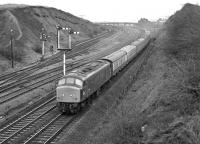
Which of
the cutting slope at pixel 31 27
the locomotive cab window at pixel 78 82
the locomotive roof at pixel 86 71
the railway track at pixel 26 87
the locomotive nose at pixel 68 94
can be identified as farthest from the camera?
the cutting slope at pixel 31 27

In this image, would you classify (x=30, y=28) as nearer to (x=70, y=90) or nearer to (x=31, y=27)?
(x=31, y=27)

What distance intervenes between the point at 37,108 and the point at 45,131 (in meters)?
5.73

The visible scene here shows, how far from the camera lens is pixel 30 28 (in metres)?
74.9

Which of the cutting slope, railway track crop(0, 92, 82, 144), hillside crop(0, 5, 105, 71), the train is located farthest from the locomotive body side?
the cutting slope

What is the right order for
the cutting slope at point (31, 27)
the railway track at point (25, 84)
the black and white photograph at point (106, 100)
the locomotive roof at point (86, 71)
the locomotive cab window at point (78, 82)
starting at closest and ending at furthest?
the black and white photograph at point (106, 100) < the locomotive cab window at point (78, 82) < the locomotive roof at point (86, 71) < the railway track at point (25, 84) < the cutting slope at point (31, 27)

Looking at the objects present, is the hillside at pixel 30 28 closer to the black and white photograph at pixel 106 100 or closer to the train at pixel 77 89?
the black and white photograph at pixel 106 100

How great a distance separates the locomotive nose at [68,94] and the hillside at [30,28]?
104 feet

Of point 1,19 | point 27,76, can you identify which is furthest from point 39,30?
point 27,76

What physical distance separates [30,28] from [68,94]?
178 ft

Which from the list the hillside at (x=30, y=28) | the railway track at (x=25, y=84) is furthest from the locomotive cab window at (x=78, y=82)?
the hillside at (x=30, y=28)

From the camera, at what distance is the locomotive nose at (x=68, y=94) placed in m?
23.9

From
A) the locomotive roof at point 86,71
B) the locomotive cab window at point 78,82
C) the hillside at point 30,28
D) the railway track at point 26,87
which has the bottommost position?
the railway track at point 26,87

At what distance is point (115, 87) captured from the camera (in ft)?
109

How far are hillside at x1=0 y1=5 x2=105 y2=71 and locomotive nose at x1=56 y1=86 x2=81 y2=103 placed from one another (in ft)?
104
